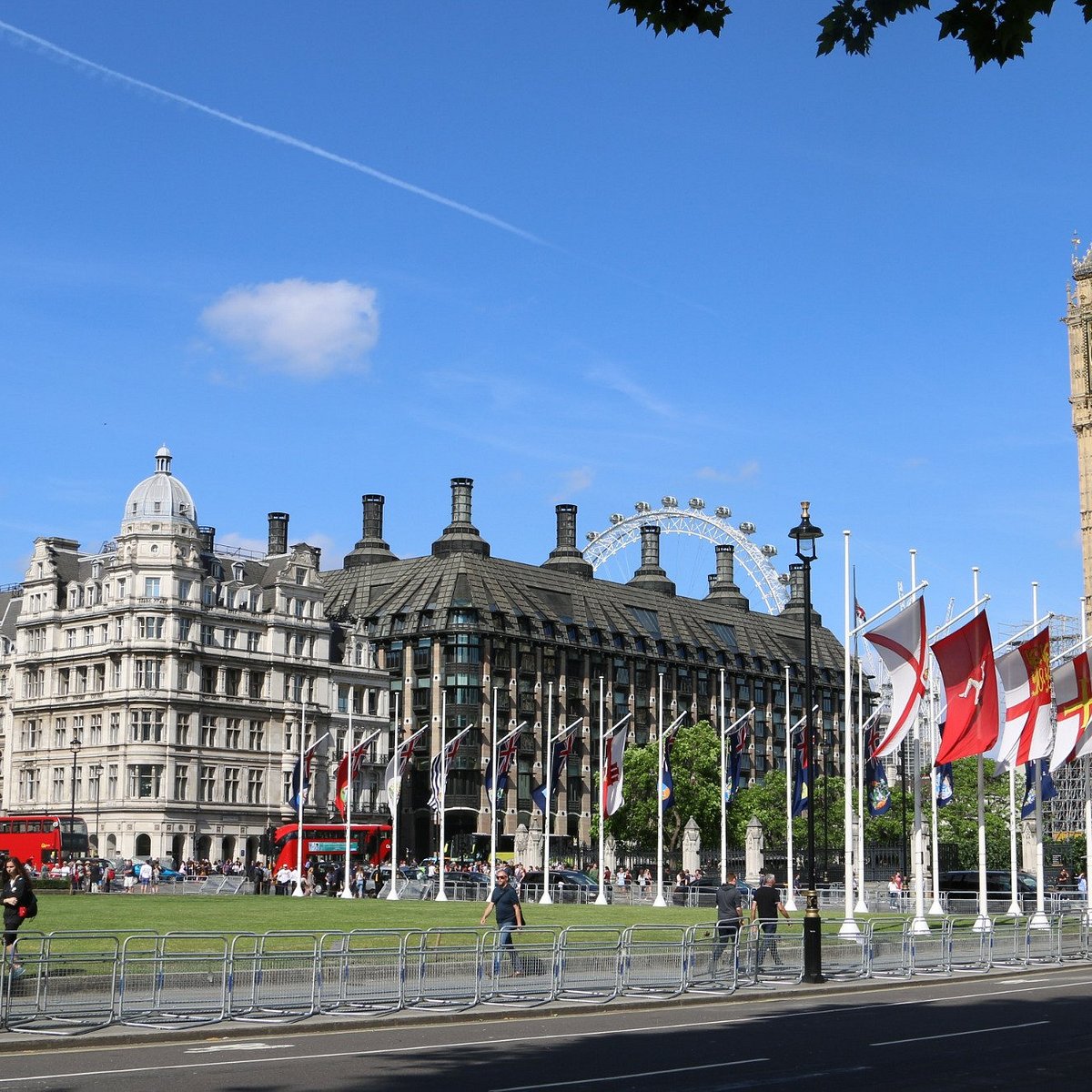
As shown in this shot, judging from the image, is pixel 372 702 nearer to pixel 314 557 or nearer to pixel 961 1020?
pixel 314 557

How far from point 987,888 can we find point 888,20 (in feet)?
231

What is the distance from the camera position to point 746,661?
158125 millimetres

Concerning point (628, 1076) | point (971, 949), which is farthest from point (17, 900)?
point (971, 949)

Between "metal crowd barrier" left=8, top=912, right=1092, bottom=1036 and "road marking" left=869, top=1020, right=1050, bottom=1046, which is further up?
"metal crowd barrier" left=8, top=912, right=1092, bottom=1036

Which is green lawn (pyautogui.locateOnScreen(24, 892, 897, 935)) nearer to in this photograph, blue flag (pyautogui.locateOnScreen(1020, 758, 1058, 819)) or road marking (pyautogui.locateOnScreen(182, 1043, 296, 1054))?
blue flag (pyautogui.locateOnScreen(1020, 758, 1058, 819))

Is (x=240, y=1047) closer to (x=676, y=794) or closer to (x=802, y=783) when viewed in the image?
(x=802, y=783)

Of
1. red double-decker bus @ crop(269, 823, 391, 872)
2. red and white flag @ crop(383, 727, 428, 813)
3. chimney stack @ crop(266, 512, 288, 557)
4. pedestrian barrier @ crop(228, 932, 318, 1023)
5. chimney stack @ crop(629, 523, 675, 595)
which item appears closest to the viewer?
pedestrian barrier @ crop(228, 932, 318, 1023)

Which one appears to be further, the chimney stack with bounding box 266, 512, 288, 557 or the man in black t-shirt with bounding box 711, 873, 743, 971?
the chimney stack with bounding box 266, 512, 288, 557

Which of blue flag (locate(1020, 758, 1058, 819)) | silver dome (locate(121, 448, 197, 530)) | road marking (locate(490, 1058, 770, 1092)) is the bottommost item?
road marking (locate(490, 1058, 770, 1092))

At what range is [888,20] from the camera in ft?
46.9

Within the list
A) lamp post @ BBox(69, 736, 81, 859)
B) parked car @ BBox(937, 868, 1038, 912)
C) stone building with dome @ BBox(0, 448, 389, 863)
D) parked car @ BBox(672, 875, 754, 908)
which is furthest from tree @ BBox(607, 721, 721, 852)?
lamp post @ BBox(69, 736, 81, 859)

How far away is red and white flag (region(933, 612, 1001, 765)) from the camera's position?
42594mm

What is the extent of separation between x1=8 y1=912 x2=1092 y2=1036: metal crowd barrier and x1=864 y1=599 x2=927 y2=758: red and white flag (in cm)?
669

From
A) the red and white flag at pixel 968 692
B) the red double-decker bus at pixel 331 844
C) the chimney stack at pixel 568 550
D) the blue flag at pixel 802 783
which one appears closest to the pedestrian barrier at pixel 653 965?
the red and white flag at pixel 968 692
